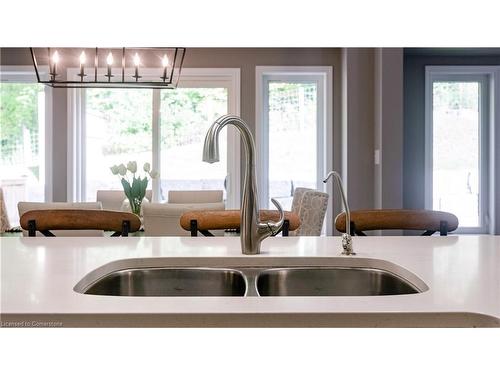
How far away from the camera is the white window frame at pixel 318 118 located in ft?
19.9

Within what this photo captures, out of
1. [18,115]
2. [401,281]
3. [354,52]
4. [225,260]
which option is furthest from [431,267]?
[18,115]

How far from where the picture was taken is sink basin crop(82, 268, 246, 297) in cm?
140

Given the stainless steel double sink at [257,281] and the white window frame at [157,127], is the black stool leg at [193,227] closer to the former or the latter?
the stainless steel double sink at [257,281]

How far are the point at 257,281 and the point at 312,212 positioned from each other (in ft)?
8.17

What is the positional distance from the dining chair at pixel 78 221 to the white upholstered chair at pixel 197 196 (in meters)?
2.56

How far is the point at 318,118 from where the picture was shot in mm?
6312

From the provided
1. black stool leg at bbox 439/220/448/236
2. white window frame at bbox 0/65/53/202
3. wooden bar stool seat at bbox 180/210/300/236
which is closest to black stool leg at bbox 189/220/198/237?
wooden bar stool seat at bbox 180/210/300/236

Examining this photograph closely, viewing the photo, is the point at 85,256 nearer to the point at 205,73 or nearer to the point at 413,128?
the point at 205,73

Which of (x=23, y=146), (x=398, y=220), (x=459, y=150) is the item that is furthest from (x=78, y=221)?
(x=459, y=150)

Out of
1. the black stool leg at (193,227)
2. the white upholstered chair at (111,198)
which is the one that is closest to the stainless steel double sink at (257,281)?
the black stool leg at (193,227)

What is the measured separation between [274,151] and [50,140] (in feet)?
8.16

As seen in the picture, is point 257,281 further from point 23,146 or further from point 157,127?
point 23,146

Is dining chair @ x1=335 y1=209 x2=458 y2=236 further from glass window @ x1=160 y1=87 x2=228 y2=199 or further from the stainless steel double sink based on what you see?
glass window @ x1=160 y1=87 x2=228 y2=199

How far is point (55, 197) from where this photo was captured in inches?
243
